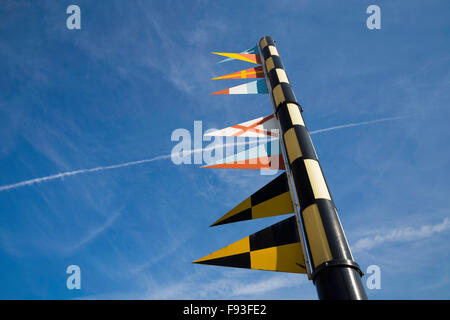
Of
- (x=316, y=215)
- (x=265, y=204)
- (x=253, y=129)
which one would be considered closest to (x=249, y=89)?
(x=253, y=129)

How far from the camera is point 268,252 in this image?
13.9 feet

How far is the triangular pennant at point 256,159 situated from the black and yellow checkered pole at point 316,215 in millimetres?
318

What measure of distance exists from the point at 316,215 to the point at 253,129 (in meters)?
2.82

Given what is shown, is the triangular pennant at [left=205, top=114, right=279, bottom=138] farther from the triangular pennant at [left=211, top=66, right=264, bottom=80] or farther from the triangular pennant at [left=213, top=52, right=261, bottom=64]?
the triangular pennant at [left=213, top=52, right=261, bottom=64]

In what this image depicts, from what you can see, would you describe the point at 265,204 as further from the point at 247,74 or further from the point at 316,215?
the point at 247,74

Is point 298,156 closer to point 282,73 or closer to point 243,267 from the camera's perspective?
point 243,267

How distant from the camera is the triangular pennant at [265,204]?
4848mm

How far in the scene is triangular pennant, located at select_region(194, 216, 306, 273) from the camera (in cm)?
410

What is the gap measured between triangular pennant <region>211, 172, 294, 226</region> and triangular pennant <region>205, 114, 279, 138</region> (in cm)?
129
